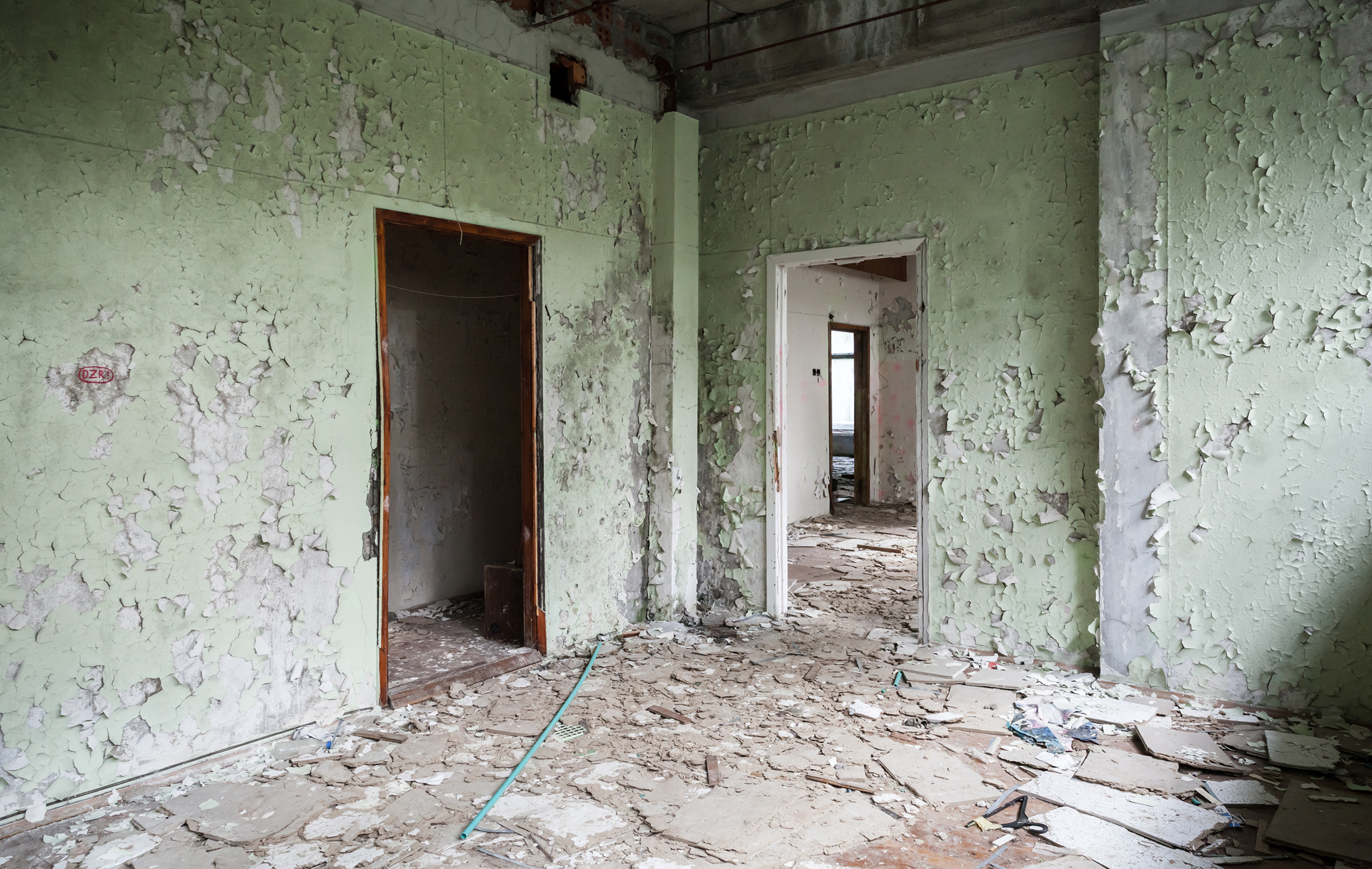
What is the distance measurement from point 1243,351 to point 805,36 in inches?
101

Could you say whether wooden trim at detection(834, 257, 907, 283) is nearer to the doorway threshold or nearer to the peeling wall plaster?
the peeling wall plaster

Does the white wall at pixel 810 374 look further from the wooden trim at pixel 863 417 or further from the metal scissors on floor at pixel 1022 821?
the metal scissors on floor at pixel 1022 821

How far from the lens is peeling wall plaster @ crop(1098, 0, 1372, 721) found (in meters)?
3.25

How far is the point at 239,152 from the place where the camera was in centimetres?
303

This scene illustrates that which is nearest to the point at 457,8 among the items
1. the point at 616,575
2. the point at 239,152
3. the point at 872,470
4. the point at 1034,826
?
the point at 239,152

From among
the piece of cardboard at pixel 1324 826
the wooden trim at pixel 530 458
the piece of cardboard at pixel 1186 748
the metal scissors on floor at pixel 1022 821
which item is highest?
the wooden trim at pixel 530 458

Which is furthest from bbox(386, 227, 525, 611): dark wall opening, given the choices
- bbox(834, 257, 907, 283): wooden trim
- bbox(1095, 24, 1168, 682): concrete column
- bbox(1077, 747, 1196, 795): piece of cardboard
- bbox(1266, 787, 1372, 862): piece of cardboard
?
bbox(834, 257, 907, 283): wooden trim

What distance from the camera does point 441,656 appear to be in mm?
4180

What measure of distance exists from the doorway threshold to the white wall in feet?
13.5

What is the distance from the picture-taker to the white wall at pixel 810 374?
826 cm

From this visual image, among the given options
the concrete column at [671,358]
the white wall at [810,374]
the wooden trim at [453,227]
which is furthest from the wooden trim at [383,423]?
the white wall at [810,374]

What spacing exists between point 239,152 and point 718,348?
2702 mm

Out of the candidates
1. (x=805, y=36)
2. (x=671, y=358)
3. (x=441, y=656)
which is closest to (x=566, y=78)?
(x=805, y=36)

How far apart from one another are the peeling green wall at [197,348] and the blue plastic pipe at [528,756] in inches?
31.2
